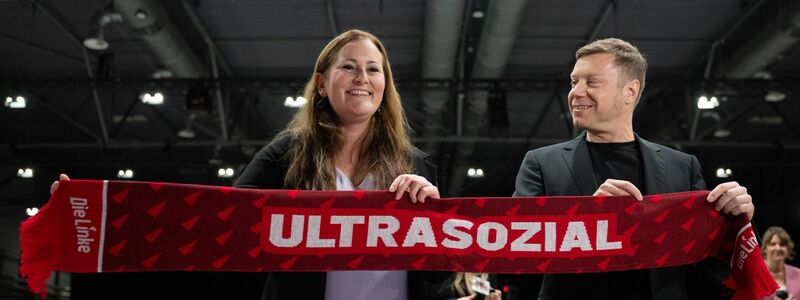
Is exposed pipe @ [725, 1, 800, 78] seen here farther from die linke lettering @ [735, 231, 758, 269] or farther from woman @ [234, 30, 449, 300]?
woman @ [234, 30, 449, 300]

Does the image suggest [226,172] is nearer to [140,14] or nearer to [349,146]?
[140,14]

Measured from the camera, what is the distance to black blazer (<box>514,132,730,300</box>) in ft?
7.46

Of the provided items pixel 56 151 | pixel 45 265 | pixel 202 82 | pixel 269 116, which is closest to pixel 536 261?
pixel 45 265

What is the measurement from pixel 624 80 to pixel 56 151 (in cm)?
1609

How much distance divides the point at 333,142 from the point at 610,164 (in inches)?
33.5

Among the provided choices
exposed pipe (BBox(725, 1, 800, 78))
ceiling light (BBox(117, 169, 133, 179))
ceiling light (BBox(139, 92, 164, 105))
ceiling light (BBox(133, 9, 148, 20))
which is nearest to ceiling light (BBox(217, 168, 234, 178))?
ceiling light (BBox(117, 169, 133, 179))

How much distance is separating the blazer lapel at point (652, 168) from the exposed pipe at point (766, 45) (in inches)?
280

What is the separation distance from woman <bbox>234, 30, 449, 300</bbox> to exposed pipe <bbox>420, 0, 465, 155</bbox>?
233 inches

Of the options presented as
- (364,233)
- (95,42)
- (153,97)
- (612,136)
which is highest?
(153,97)

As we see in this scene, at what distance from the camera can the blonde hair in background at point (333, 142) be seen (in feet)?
7.29

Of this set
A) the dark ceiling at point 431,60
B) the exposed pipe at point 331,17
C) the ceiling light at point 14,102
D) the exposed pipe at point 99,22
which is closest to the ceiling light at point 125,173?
the dark ceiling at point 431,60

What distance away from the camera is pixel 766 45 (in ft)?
30.8

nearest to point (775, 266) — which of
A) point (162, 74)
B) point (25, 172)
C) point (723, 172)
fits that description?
point (162, 74)

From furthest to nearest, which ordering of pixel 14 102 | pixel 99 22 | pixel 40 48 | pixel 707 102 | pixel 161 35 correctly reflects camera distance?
pixel 14 102
pixel 40 48
pixel 707 102
pixel 161 35
pixel 99 22
